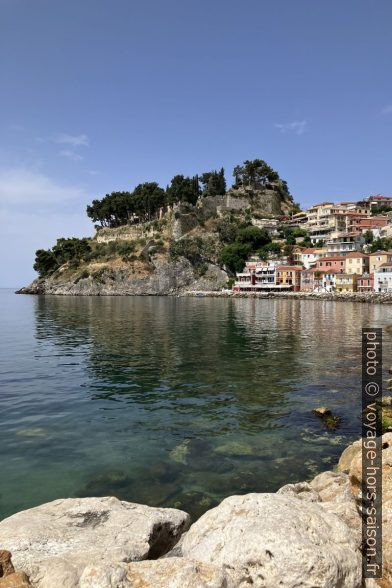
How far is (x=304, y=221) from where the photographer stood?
167250 mm

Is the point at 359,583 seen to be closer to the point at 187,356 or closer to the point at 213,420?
the point at 213,420

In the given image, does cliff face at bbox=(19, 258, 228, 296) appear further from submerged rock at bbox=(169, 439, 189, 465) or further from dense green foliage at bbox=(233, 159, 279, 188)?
submerged rock at bbox=(169, 439, 189, 465)

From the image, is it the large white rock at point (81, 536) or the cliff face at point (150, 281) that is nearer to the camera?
the large white rock at point (81, 536)

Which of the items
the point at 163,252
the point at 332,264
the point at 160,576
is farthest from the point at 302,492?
the point at 163,252

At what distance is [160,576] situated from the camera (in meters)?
4.75

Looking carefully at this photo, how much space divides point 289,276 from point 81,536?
434 ft

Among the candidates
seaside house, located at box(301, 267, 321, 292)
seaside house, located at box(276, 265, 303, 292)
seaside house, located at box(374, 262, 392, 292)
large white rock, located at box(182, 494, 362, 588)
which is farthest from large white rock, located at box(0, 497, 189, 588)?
seaside house, located at box(276, 265, 303, 292)

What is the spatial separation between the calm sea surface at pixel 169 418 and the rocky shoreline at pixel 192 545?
11.9 ft

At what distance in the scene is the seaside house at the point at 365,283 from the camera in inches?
4572

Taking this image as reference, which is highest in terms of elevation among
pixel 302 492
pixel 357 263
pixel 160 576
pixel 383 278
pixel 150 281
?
pixel 357 263

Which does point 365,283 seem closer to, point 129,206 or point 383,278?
point 383,278

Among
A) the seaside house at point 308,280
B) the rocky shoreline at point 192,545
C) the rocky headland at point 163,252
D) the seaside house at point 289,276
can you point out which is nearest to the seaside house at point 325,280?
the seaside house at point 308,280

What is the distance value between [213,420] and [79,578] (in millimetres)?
12757

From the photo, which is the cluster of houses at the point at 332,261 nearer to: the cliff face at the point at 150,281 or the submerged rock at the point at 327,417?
the cliff face at the point at 150,281
